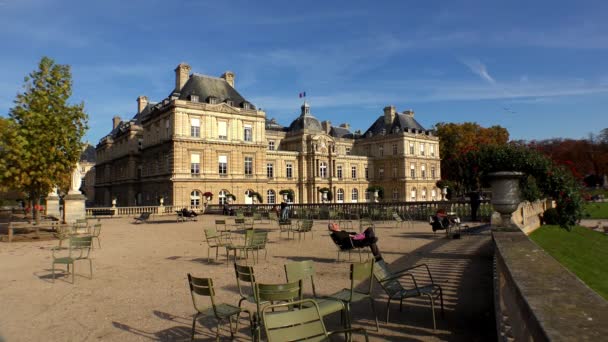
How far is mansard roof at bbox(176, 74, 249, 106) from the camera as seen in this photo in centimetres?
3828

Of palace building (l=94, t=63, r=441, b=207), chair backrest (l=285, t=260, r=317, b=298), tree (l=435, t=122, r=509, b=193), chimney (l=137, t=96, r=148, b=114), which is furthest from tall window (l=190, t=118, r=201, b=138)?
chair backrest (l=285, t=260, r=317, b=298)

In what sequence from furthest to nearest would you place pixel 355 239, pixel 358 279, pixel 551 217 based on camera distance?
pixel 551 217
pixel 355 239
pixel 358 279

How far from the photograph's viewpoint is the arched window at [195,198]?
1406 inches

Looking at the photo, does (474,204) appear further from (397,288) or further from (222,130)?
(222,130)

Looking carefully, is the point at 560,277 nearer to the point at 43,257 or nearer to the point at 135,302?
the point at 135,302

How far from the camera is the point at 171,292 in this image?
6.91 m

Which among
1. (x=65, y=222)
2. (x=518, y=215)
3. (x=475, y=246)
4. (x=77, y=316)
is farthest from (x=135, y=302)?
(x=65, y=222)

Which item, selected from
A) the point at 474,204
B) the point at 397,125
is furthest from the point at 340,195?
the point at 474,204

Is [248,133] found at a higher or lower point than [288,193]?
higher

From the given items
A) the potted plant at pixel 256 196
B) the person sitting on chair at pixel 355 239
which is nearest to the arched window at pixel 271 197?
the potted plant at pixel 256 196

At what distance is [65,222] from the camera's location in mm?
17016

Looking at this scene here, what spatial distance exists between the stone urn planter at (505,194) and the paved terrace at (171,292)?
1213 mm

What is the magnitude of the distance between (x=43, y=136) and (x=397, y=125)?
158ft

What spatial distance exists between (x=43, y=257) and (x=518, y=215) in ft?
44.2
